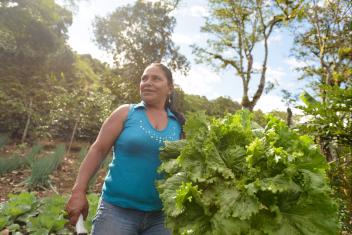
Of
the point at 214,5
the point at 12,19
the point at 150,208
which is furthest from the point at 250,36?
the point at 150,208

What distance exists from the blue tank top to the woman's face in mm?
254

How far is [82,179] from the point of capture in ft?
7.39

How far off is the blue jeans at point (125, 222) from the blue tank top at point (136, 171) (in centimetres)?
4

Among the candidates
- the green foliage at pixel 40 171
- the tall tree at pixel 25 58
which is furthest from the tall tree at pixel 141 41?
the green foliage at pixel 40 171

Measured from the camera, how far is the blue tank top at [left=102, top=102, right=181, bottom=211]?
2260 mm

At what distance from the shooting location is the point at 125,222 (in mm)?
2232

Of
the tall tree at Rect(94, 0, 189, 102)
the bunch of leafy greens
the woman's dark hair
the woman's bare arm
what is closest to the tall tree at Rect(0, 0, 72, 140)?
the tall tree at Rect(94, 0, 189, 102)

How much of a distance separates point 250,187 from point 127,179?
105cm

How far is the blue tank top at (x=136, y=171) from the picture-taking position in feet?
7.41

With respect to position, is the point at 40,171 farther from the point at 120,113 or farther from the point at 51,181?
the point at 120,113

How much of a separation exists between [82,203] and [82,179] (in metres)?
0.15

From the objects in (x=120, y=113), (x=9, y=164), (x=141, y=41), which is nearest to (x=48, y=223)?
(x=120, y=113)

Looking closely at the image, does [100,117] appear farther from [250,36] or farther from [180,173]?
[180,173]

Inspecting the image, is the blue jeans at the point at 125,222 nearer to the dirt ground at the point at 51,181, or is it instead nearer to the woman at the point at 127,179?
the woman at the point at 127,179
